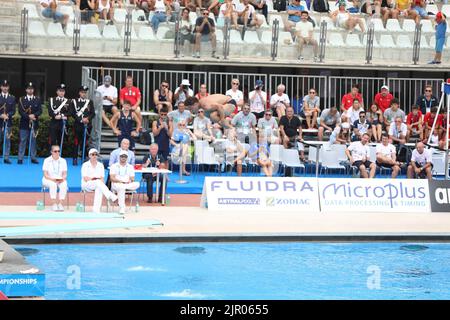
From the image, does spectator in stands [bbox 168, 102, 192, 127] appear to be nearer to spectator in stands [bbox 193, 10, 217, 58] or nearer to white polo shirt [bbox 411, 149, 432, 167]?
spectator in stands [bbox 193, 10, 217, 58]

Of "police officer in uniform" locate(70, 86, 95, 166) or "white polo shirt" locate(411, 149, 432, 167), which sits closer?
"white polo shirt" locate(411, 149, 432, 167)

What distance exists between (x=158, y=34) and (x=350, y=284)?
15.1 meters

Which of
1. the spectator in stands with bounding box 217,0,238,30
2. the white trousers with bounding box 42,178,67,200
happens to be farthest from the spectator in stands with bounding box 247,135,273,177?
the white trousers with bounding box 42,178,67,200

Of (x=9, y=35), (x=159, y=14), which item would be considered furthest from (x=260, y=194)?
(x=9, y=35)

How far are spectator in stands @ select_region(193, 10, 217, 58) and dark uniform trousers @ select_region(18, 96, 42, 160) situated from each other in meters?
5.10

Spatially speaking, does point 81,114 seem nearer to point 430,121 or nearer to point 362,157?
point 362,157

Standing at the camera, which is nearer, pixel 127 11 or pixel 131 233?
pixel 131 233

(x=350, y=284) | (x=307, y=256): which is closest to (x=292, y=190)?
(x=307, y=256)

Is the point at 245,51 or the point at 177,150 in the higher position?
the point at 245,51

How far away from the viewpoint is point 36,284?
11953 mm

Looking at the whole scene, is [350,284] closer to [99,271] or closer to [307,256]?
[307,256]

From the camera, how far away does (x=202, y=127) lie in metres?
25.4

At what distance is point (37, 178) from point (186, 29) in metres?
7.12

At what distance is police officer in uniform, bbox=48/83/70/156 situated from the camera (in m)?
25.8
